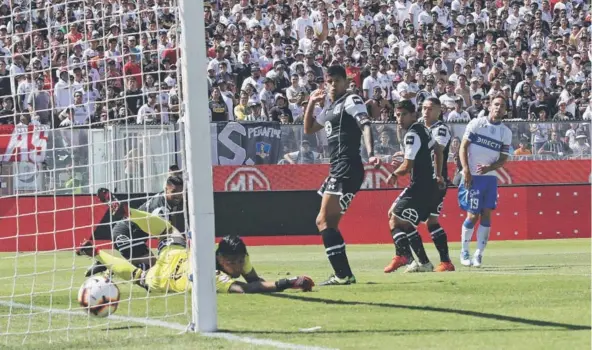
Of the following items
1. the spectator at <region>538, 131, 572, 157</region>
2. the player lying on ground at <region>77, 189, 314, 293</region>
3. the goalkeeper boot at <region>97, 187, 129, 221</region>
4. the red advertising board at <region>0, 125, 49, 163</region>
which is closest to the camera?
the player lying on ground at <region>77, 189, 314, 293</region>

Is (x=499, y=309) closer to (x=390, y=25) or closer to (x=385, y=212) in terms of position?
(x=385, y=212)

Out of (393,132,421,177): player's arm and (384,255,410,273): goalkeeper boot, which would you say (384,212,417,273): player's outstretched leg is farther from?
(393,132,421,177): player's arm

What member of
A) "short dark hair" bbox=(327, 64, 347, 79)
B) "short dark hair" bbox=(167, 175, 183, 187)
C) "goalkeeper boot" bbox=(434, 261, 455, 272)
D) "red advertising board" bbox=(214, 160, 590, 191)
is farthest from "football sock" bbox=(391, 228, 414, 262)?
"red advertising board" bbox=(214, 160, 590, 191)

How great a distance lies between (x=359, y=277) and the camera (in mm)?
13844

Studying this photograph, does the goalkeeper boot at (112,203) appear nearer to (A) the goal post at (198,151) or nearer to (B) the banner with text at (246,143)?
(A) the goal post at (198,151)

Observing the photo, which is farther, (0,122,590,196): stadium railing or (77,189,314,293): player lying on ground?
(0,122,590,196): stadium railing

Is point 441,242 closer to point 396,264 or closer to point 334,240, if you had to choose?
point 396,264

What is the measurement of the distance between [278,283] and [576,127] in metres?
17.3

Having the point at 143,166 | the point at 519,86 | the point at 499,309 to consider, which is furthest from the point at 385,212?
the point at 499,309

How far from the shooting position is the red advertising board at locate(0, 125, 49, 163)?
59.7ft

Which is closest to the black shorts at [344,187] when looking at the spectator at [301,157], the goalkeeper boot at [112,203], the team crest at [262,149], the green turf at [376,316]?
the green turf at [376,316]

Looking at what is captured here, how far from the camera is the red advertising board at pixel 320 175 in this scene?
2547 centimetres

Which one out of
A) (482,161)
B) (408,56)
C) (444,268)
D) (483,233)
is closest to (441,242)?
(444,268)

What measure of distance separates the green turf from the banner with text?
11.0m
